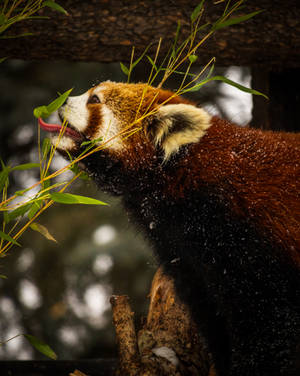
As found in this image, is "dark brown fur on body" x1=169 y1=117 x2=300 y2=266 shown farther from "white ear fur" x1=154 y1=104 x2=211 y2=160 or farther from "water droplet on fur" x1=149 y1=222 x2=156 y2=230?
"water droplet on fur" x1=149 y1=222 x2=156 y2=230

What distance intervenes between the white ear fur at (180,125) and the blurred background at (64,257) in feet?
2.78

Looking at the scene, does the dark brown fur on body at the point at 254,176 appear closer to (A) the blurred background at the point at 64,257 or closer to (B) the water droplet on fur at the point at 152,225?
(B) the water droplet on fur at the point at 152,225

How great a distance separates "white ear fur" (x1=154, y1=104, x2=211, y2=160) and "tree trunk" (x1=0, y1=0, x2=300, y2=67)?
1.42 ft

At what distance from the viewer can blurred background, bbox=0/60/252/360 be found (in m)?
2.08

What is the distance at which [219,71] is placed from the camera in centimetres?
209

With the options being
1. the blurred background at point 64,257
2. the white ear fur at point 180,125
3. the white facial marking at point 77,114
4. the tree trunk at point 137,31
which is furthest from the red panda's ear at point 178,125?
the blurred background at point 64,257

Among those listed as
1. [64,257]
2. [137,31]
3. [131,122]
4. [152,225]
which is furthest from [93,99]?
[64,257]

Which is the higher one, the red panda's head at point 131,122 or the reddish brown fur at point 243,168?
the red panda's head at point 131,122

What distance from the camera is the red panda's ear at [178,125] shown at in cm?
120

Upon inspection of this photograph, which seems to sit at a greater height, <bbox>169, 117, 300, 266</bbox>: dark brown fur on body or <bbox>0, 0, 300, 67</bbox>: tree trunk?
<bbox>0, 0, 300, 67</bbox>: tree trunk

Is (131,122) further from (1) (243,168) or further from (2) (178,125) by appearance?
(1) (243,168)

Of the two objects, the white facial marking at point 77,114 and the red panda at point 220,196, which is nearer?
the red panda at point 220,196

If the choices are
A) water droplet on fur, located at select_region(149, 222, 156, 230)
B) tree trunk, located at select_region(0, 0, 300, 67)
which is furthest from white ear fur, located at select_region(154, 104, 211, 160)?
tree trunk, located at select_region(0, 0, 300, 67)

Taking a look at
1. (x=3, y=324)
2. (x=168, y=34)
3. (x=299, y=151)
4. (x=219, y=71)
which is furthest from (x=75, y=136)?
(x=3, y=324)
